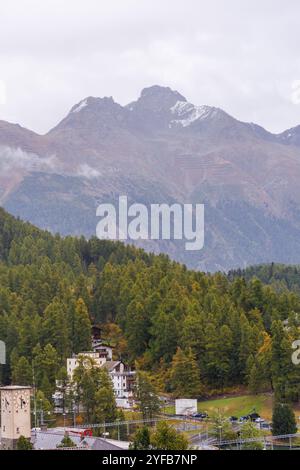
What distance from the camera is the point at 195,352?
122 metres

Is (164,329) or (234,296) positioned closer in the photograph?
(164,329)

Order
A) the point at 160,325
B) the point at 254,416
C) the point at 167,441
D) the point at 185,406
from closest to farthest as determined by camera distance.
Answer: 1. the point at 167,441
2. the point at 254,416
3. the point at 185,406
4. the point at 160,325

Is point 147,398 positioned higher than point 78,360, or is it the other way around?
point 78,360

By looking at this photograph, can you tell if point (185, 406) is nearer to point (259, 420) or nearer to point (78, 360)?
point (259, 420)

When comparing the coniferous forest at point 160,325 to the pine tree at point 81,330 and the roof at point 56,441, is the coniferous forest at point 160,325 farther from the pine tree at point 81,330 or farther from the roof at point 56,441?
the roof at point 56,441

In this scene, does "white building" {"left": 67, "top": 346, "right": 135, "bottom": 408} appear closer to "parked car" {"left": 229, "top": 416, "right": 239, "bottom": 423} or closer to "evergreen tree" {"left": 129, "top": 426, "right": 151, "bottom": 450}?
"parked car" {"left": 229, "top": 416, "right": 239, "bottom": 423}

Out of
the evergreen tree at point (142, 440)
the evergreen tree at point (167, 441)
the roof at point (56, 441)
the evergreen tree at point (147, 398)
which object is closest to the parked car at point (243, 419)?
the evergreen tree at point (147, 398)

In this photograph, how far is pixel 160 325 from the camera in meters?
129

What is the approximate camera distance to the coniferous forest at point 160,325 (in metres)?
115

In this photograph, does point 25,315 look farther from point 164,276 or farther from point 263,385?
point 263,385

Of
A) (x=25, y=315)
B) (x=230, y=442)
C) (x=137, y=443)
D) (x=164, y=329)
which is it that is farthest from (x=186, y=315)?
(x=137, y=443)

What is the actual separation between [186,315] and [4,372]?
21.5 meters

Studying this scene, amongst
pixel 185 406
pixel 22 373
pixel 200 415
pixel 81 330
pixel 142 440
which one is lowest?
pixel 142 440

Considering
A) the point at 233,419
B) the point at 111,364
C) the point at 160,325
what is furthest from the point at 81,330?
the point at 233,419
